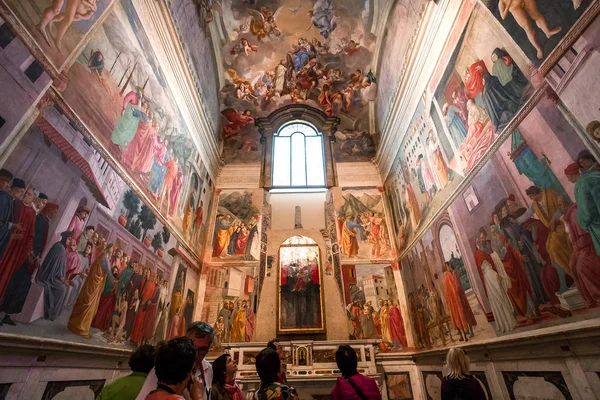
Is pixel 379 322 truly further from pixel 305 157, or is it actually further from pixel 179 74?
pixel 179 74

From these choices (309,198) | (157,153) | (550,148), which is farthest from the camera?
(309,198)

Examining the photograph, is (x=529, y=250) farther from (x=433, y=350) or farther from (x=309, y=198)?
(x=309, y=198)

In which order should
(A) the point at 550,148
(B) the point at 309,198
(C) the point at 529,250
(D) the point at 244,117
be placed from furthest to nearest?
(D) the point at 244,117
(B) the point at 309,198
(C) the point at 529,250
(A) the point at 550,148

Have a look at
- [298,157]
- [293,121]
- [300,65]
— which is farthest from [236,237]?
[300,65]

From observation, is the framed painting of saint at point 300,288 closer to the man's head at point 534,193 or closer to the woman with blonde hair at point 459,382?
the woman with blonde hair at point 459,382

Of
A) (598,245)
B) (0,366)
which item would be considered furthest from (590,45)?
(0,366)

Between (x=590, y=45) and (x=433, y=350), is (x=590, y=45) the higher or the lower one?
the higher one

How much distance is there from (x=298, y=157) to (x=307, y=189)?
192cm

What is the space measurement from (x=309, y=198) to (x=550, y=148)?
8666 millimetres

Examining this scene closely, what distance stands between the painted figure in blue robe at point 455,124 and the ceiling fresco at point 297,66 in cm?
609

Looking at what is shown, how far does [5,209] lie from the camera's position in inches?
126

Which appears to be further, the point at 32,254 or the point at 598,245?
the point at 32,254

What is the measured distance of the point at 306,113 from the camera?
45.5 feet

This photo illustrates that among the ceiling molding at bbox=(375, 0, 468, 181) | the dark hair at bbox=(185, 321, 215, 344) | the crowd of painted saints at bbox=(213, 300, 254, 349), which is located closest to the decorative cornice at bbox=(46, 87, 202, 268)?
the crowd of painted saints at bbox=(213, 300, 254, 349)
